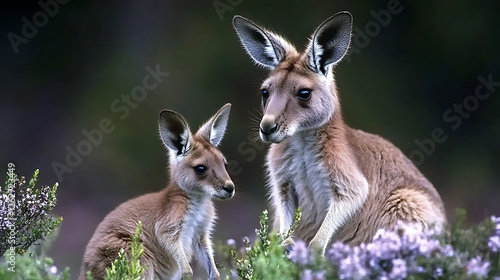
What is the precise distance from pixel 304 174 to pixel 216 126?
857 millimetres

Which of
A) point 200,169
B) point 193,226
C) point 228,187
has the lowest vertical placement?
point 193,226

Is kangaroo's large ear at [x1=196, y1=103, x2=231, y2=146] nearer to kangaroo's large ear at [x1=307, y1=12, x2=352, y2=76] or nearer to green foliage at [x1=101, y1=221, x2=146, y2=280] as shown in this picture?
kangaroo's large ear at [x1=307, y1=12, x2=352, y2=76]

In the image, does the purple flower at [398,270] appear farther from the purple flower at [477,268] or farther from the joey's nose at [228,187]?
the joey's nose at [228,187]

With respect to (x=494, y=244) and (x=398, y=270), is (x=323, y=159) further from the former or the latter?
(x=398, y=270)

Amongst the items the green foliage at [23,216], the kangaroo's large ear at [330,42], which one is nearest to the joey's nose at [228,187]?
the kangaroo's large ear at [330,42]

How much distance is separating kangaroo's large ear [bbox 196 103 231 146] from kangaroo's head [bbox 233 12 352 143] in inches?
22.0

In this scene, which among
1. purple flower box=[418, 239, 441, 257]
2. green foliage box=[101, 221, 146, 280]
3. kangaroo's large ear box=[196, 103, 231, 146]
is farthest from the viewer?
kangaroo's large ear box=[196, 103, 231, 146]

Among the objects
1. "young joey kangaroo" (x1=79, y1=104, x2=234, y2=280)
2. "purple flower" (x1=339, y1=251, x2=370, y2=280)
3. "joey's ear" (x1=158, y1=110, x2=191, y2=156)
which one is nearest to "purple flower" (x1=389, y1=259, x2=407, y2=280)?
"purple flower" (x1=339, y1=251, x2=370, y2=280)

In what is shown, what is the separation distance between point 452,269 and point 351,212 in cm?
168

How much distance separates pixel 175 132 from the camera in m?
6.03

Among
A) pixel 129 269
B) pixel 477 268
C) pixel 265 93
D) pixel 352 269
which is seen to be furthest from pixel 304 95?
pixel 477 268

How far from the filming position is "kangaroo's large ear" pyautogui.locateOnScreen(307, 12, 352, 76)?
547 centimetres

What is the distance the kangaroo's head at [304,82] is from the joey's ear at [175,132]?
0.60 m

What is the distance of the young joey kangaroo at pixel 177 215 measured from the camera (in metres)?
5.48
